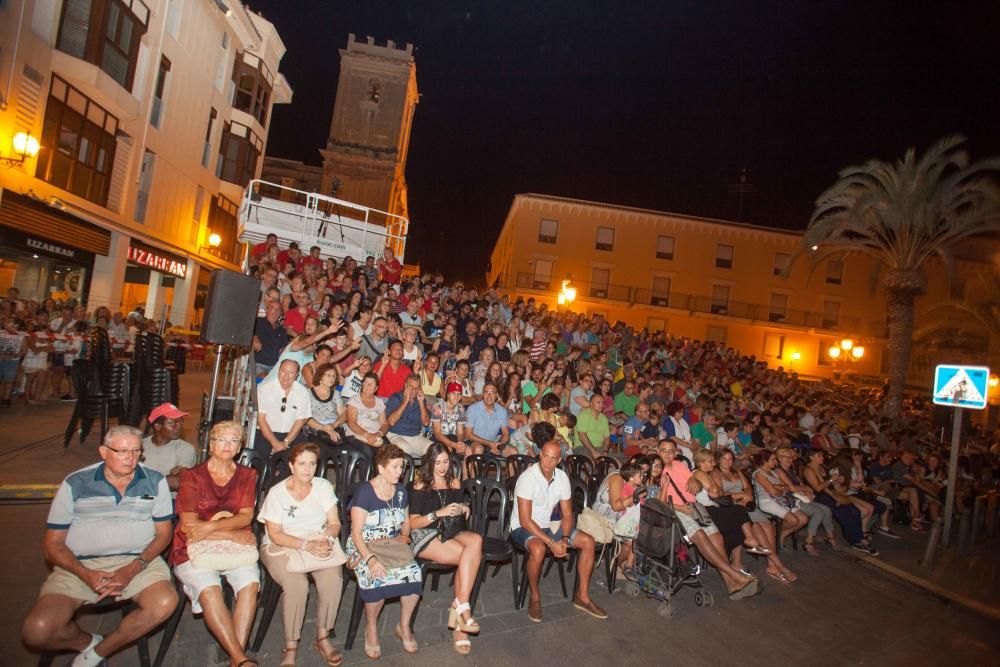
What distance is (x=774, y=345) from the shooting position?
32.8 metres

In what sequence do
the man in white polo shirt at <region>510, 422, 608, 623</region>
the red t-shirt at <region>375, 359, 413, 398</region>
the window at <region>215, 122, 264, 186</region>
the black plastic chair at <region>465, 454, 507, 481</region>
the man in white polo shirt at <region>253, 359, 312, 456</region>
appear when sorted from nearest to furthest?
the man in white polo shirt at <region>510, 422, 608, 623</region> → the man in white polo shirt at <region>253, 359, 312, 456</region> → the black plastic chair at <region>465, 454, 507, 481</region> → the red t-shirt at <region>375, 359, 413, 398</region> → the window at <region>215, 122, 264, 186</region>

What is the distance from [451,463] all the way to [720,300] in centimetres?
3133

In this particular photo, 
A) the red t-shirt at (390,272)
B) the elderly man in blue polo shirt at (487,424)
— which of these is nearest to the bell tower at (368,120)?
the red t-shirt at (390,272)

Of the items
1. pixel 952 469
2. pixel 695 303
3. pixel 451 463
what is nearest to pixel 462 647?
pixel 451 463

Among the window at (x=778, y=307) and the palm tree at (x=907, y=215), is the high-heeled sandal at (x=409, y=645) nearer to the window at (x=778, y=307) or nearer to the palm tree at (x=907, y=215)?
the palm tree at (x=907, y=215)

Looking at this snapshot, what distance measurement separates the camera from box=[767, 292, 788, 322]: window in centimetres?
3266

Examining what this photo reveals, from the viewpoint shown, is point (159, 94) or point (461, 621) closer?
point (461, 621)

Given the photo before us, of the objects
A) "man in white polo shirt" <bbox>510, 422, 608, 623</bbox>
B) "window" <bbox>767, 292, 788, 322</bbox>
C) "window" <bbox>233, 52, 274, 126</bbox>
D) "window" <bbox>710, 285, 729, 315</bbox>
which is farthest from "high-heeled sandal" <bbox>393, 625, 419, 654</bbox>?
"window" <bbox>767, 292, 788, 322</bbox>

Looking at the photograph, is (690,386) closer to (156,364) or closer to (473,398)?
(473,398)

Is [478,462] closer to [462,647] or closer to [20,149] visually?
[462,647]

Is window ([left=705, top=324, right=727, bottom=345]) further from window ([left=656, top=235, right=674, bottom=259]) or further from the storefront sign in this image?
the storefront sign

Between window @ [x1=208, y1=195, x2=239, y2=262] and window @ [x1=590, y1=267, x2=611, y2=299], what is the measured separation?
19982 mm

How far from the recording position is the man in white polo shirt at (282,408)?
17.9ft

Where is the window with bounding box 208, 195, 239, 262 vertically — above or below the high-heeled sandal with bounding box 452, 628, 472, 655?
above
